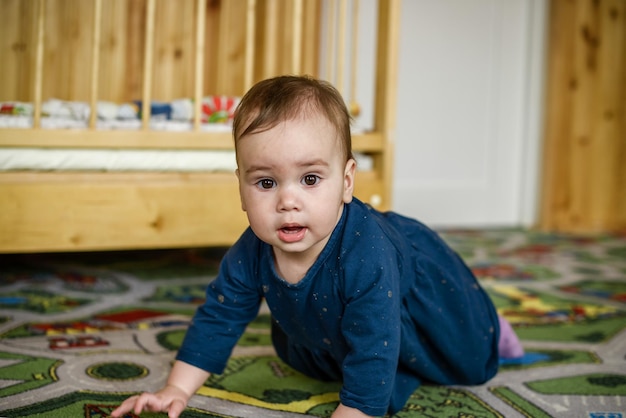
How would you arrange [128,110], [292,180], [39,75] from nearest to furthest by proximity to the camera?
[292,180] → [39,75] → [128,110]

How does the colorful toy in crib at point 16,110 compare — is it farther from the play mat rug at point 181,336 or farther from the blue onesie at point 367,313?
the blue onesie at point 367,313

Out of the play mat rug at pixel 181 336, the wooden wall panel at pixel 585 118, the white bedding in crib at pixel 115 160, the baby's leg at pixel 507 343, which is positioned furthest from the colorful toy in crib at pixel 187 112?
the wooden wall panel at pixel 585 118

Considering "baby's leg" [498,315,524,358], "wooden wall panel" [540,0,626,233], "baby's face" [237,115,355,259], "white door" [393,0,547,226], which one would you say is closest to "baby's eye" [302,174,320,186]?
"baby's face" [237,115,355,259]

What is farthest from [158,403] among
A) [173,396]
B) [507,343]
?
[507,343]

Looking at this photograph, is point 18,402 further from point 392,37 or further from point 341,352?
point 392,37

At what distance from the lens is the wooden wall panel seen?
2992 millimetres

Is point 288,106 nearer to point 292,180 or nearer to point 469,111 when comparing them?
point 292,180

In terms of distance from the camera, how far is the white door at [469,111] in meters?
2.92

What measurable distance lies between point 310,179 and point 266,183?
49 millimetres

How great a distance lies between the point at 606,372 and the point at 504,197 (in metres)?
2.07

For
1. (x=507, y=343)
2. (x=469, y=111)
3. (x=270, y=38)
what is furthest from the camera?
(x=469, y=111)

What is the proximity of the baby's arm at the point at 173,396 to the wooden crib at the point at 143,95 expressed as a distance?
626 mm

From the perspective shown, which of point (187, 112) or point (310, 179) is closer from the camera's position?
point (310, 179)

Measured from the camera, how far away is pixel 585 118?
9.98 feet
